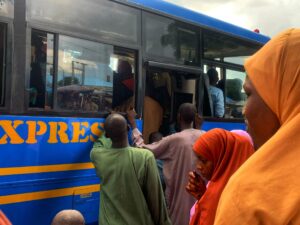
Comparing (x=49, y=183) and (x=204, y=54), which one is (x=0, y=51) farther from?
(x=204, y=54)

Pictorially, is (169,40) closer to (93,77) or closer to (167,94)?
(167,94)

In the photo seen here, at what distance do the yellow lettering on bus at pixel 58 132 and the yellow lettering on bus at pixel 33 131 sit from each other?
0.09 m

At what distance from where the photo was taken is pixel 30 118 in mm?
3914

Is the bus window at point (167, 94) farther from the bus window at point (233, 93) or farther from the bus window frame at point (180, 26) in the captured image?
the bus window at point (233, 93)

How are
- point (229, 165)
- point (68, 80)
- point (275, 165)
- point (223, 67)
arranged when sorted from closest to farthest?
point (275, 165)
point (229, 165)
point (68, 80)
point (223, 67)

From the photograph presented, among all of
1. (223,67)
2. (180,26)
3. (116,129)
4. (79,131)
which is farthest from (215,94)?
(116,129)

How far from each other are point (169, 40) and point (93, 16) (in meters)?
1.30

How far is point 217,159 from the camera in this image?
8.55 feet

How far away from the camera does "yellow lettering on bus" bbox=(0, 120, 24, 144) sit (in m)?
3.70

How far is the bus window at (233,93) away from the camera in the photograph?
666 centimetres

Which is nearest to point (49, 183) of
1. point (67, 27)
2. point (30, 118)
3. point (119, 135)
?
point (30, 118)

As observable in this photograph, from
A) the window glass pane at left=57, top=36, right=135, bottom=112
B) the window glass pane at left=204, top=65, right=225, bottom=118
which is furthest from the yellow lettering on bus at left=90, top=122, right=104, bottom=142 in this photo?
the window glass pane at left=204, top=65, right=225, bottom=118

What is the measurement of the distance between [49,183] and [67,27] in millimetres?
1526

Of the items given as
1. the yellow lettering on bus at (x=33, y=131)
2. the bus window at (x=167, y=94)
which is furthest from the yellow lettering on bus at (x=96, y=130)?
the bus window at (x=167, y=94)
